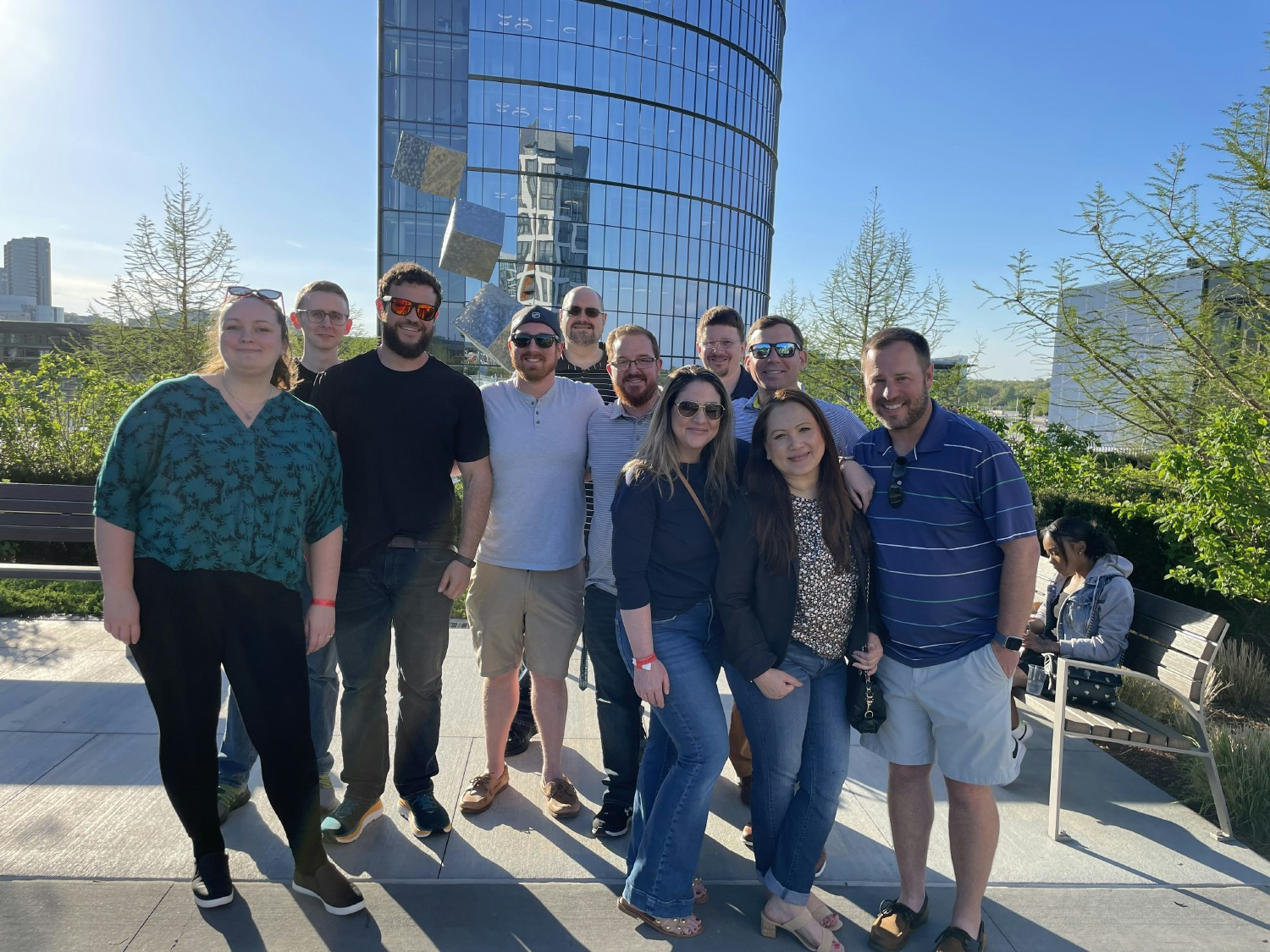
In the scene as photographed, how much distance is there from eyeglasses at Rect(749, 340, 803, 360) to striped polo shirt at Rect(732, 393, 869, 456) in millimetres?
213

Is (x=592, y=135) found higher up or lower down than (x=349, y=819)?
higher up

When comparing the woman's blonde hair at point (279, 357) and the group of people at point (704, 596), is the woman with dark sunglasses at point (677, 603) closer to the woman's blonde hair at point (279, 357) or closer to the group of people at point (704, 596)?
the group of people at point (704, 596)

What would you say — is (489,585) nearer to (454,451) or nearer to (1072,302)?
(454,451)

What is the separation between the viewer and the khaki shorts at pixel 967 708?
239 centimetres

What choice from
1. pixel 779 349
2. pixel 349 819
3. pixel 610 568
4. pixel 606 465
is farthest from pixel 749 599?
pixel 349 819

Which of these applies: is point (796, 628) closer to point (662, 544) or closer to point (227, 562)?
point (662, 544)

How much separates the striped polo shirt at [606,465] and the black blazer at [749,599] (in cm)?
71

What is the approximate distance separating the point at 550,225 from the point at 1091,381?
36397 millimetres

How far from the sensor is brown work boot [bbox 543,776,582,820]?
324 centimetres

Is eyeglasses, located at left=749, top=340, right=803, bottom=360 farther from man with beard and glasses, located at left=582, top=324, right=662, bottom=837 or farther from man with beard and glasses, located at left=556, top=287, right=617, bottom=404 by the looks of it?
man with beard and glasses, located at left=556, top=287, right=617, bottom=404

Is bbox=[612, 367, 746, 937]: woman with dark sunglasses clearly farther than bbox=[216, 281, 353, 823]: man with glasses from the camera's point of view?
Result: No

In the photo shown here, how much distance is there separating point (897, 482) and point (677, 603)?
0.81 m

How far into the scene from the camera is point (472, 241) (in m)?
5.91

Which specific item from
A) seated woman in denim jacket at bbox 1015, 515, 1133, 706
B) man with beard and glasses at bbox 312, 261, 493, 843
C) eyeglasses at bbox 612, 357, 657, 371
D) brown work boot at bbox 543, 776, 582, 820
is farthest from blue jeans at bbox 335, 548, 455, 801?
seated woman in denim jacket at bbox 1015, 515, 1133, 706
